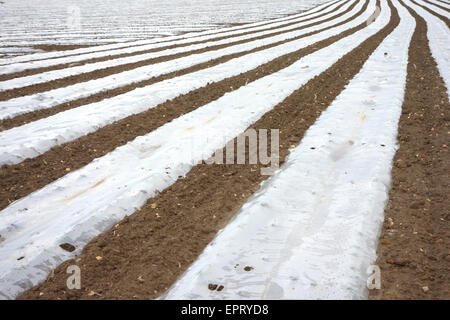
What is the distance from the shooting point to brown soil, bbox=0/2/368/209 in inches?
199

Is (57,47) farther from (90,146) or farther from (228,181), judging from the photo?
(228,181)

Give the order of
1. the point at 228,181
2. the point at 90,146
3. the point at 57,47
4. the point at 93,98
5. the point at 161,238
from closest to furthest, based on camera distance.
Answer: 1. the point at 161,238
2. the point at 228,181
3. the point at 90,146
4. the point at 93,98
5. the point at 57,47

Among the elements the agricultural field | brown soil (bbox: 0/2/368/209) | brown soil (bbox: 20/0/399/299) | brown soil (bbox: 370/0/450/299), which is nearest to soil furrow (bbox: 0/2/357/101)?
the agricultural field

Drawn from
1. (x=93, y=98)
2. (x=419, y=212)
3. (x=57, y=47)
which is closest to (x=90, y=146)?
(x=93, y=98)

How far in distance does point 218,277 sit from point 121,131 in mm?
4363

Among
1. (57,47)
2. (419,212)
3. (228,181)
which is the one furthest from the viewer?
(57,47)

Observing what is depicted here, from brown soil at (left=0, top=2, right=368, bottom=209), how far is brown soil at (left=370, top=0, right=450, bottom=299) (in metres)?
4.55

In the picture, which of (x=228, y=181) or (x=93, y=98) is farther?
(x=93, y=98)

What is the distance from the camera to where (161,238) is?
386 centimetres

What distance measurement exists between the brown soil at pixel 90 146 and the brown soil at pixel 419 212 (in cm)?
455

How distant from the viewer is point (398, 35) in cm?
1588

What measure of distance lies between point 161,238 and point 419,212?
3159mm
